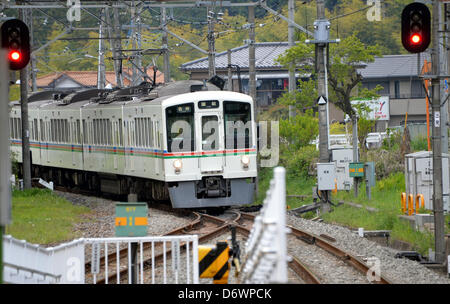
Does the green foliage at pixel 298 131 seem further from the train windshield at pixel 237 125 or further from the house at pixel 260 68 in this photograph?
the house at pixel 260 68

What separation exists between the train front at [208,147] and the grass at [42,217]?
2266mm

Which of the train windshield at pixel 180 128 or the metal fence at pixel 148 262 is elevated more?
the train windshield at pixel 180 128

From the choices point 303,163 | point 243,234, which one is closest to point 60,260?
point 243,234

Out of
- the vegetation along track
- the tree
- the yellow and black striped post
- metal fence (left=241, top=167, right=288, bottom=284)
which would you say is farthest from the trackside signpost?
the tree

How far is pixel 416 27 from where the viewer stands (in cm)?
1182

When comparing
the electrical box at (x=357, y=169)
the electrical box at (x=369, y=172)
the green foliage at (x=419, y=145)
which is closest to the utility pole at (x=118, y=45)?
the electrical box at (x=357, y=169)

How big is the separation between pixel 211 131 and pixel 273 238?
12.2m

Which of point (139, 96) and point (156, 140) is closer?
point (156, 140)

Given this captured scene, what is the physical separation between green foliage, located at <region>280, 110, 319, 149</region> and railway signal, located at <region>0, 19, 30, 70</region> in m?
17.8

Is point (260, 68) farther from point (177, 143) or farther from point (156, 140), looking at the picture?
point (177, 143)

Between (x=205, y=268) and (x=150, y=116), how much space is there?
1072 cm

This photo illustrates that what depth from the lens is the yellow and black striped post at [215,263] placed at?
26.8 ft

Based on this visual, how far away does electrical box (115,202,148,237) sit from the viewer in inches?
324
